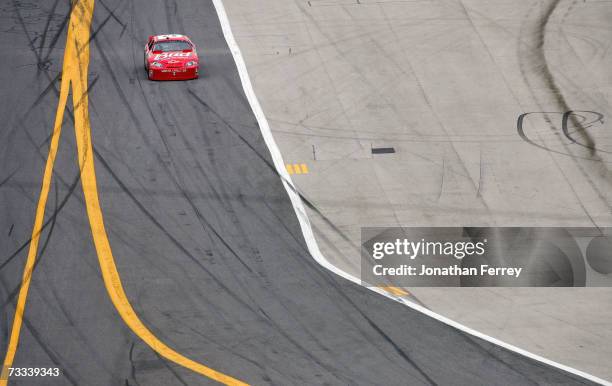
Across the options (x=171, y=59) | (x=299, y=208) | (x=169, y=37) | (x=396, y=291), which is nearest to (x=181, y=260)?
(x=299, y=208)

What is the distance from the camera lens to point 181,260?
1006 inches

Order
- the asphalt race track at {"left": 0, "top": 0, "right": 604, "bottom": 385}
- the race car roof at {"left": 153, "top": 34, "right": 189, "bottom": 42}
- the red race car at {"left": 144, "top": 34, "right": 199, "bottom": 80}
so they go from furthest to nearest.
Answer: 1. the race car roof at {"left": 153, "top": 34, "right": 189, "bottom": 42}
2. the red race car at {"left": 144, "top": 34, "right": 199, "bottom": 80}
3. the asphalt race track at {"left": 0, "top": 0, "right": 604, "bottom": 385}

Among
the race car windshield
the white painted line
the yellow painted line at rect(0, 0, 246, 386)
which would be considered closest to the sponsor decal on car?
the race car windshield

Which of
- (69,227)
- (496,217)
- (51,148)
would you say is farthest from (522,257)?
(51,148)

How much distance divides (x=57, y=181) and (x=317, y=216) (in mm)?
8191

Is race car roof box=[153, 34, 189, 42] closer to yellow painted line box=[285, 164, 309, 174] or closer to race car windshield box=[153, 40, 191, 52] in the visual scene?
race car windshield box=[153, 40, 191, 52]

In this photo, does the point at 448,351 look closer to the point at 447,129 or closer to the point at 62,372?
the point at 62,372

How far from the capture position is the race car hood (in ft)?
119

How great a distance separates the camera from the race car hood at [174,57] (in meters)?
36.3

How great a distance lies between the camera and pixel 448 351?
21.3 metres

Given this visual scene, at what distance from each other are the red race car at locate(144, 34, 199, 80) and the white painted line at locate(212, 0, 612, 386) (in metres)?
2.01

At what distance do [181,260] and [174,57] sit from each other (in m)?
13.1

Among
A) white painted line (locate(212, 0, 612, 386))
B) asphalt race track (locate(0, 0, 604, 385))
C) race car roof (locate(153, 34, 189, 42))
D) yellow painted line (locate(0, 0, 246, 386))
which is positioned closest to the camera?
asphalt race track (locate(0, 0, 604, 385))

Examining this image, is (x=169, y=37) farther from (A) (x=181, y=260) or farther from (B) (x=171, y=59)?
(A) (x=181, y=260)
